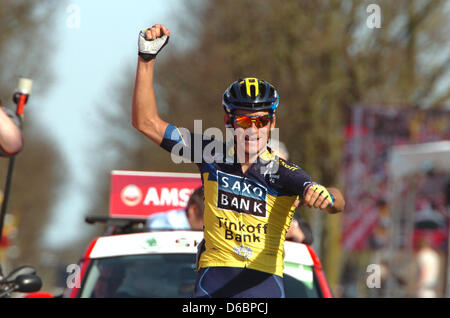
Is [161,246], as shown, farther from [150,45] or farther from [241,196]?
[150,45]

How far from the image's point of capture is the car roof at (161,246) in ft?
20.9

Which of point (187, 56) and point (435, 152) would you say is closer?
point (435, 152)

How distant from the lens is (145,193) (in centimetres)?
859

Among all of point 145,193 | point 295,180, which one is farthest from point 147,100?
point 145,193

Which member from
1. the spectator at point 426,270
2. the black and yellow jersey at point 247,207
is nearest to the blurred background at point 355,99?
the spectator at point 426,270

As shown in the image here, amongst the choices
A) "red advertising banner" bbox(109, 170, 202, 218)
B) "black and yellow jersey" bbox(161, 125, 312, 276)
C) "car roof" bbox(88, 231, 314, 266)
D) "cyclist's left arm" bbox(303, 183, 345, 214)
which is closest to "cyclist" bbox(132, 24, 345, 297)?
"black and yellow jersey" bbox(161, 125, 312, 276)

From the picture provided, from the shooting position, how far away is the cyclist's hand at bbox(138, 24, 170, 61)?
4.36 metres

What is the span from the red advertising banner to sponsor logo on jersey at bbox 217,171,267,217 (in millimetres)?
4090

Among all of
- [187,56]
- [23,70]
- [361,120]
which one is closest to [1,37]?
[187,56]

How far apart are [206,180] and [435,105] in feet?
63.8

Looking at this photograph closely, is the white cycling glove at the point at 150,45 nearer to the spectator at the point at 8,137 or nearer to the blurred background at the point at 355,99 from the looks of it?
the spectator at the point at 8,137

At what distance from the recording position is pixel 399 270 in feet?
56.3

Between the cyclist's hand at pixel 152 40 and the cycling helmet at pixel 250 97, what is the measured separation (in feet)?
1.29
